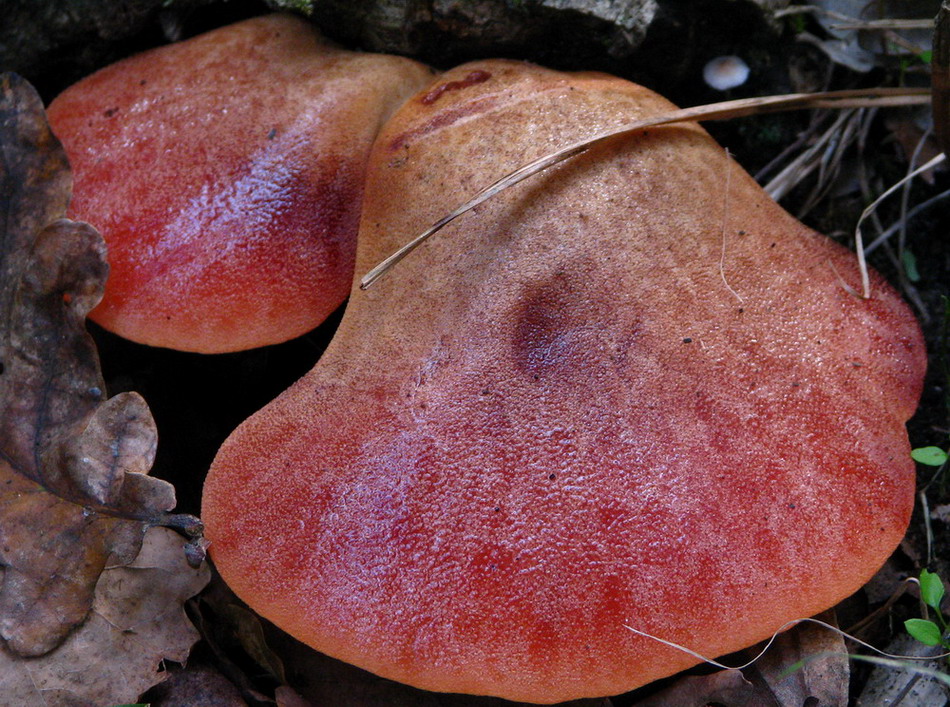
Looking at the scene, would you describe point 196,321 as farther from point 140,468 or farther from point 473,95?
point 473,95

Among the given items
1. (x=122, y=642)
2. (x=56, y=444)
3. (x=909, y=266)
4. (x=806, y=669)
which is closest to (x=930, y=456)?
(x=806, y=669)

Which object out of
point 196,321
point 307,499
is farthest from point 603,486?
point 196,321

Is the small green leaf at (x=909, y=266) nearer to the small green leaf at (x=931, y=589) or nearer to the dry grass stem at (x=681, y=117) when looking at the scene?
the dry grass stem at (x=681, y=117)

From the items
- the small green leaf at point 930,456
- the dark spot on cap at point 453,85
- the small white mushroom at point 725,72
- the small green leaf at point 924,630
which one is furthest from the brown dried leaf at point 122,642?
the small white mushroom at point 725,72

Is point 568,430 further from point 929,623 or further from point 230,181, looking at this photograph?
point 230,181

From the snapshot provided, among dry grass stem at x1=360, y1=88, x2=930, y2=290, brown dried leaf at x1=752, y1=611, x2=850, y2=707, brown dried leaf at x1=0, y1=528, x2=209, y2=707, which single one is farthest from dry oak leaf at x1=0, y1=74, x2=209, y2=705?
brown dried leaf at x1=752, y1=611, x2=850, y2=707

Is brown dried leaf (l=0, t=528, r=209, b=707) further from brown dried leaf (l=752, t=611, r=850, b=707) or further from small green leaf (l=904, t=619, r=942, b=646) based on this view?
small green leaf (l=904, t=619, r=942, b=646)

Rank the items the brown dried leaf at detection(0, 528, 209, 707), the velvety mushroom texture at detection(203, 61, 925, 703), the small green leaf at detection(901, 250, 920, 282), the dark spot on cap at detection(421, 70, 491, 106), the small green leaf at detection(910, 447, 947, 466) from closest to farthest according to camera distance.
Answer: the velvety mushroom texture at detection(203, 61, 925, 703) < the brown dried leaf at detection(0, 528, 209, 707) < the small green leaf at detection(910, 447, 947, 466) < the dark spot on cap at detection(421, 70, 491, 106) < the small green leaf at detection(901, 250, 920, 282)
